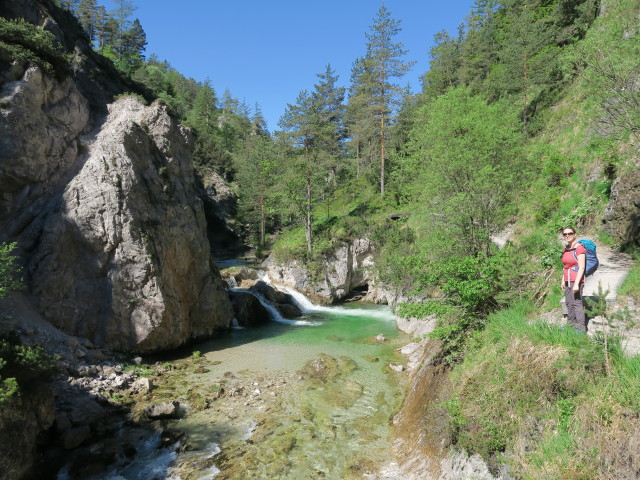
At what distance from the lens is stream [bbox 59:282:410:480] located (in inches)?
318

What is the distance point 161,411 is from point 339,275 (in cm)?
2024

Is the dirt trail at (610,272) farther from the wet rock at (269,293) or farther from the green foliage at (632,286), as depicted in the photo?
the wet rock at (269,293)

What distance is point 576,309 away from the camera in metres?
6.04

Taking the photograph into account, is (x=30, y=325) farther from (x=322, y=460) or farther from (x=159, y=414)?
(x=322, y=460)

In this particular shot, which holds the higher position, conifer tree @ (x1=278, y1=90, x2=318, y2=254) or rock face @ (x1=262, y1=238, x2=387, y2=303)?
conifer tree @ (x1=278, y1=90, x2=318, y2=254)

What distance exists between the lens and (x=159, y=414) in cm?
1014

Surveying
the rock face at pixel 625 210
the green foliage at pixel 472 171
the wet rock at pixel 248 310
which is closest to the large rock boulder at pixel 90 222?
the wet rock at pixel 248 310

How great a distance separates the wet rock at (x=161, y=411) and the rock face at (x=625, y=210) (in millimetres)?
13446

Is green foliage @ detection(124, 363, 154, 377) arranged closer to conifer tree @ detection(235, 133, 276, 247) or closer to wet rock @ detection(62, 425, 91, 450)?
wet rock @ detection(62, 425, 91, 450)

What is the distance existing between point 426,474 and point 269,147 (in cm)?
3823

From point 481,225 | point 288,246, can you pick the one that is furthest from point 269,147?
point 481,225

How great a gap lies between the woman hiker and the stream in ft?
16.8

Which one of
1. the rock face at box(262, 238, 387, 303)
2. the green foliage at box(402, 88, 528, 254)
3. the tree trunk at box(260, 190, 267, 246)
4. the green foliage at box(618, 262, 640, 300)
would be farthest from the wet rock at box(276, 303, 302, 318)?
the green foliage at box(618, 262, 640, 300)

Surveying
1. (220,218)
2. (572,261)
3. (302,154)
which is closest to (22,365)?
(572,261)
